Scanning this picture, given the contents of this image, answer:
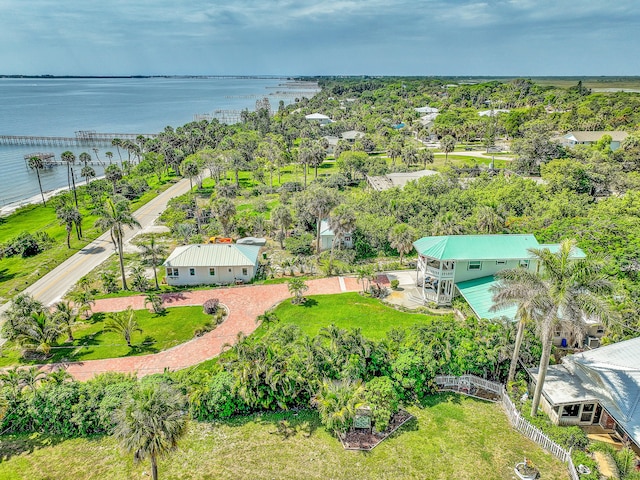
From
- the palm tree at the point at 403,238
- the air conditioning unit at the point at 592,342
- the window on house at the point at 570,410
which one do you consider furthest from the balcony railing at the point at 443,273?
the window on house at the point at 570,410

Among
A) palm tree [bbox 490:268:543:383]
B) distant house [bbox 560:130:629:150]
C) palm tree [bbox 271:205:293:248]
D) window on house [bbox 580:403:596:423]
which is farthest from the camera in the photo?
distant house [bbox 560:130:629:150]

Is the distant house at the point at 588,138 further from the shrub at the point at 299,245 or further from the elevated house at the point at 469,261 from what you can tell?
the shrub at the point at 299,245

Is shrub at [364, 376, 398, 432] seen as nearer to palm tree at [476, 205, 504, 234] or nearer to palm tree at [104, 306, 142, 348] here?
palm tree at [104, 306, 142, 348]

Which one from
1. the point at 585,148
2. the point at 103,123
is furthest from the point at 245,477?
the point at 103,123

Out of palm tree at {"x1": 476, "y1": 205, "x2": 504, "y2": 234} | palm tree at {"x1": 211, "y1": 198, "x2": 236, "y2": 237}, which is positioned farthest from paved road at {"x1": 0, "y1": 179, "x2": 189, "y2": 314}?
palm tree at {"x1": 476, "y1": 205, "x2": 504, "y2": 234}

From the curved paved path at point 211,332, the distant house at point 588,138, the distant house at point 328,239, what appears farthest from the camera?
the distant house at point 588,138
